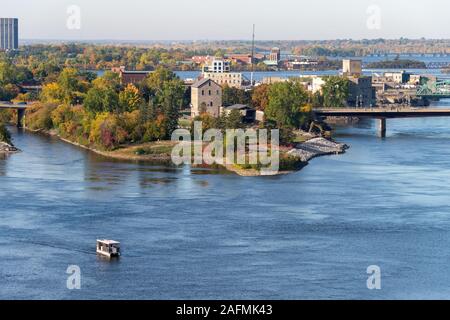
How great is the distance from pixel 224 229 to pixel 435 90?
2653 cm

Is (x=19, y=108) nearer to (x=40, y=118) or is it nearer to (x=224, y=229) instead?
(x=40, y=118)

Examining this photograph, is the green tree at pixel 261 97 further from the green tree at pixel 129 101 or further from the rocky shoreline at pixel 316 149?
the rocky shoreline at pixel 316 149

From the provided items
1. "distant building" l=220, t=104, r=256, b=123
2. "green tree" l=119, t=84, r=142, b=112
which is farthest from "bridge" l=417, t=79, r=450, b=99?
"green tree" l=119, t=84, r=142, b=112

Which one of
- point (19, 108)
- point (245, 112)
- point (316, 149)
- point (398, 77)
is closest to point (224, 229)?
point (316, 149)

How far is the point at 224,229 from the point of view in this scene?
1381cm

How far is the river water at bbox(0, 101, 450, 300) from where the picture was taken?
1126cm

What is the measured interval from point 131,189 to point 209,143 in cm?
482

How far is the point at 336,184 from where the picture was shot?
17.5 m

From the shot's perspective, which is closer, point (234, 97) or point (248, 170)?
point (248, 170)

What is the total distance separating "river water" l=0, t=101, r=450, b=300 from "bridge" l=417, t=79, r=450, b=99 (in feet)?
56.9

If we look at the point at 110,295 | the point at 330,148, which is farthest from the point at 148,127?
the point at 110,295

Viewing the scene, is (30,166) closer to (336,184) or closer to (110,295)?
(336,184)

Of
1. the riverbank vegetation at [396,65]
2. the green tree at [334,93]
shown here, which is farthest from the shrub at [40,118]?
the riverbank vegetation at [396,65]

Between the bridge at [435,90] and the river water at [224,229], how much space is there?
17.4 m
